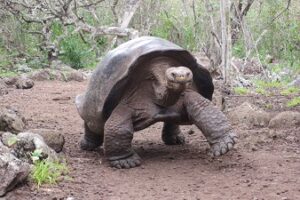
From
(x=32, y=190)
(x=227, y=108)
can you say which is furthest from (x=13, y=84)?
(x=32, y=190)

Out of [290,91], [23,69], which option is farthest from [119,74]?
[23,69]

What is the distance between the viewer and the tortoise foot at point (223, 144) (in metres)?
3.58

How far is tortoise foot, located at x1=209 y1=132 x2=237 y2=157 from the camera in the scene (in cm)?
358

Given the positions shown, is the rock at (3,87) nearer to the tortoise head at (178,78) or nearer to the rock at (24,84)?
the rock at (24,84)

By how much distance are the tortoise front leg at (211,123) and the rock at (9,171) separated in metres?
1.28

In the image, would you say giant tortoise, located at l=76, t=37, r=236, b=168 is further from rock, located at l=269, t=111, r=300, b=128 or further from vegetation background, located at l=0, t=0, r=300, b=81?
vegetation background, located at l=0, t=0, r=300, b=81

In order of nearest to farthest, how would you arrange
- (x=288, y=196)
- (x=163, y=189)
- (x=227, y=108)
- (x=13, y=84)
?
(x=288, y=196) → (x=163, y=189) → (x=227, y=108) → (x=13, y=84)

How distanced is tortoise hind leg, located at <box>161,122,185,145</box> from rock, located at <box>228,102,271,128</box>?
30.1 inches

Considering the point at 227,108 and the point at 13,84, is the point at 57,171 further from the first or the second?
the point at 13,84

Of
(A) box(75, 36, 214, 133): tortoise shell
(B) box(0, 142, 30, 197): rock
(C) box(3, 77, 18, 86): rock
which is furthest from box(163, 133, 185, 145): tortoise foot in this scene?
(C) box(3, 77, 18, 86): rock

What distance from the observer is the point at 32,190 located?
2.93m

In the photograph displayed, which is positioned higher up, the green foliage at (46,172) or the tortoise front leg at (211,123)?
the tortoise front leg at (211,123)

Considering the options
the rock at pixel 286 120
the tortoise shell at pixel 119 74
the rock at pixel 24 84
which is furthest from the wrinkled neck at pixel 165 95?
the rock at pixel 24 84

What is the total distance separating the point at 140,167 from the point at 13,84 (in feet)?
15.9
